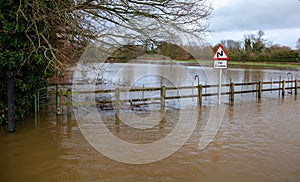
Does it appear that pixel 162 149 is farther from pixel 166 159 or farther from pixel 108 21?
pixel 108 21

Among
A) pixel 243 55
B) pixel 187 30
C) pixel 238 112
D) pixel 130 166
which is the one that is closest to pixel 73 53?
pixel 187 30

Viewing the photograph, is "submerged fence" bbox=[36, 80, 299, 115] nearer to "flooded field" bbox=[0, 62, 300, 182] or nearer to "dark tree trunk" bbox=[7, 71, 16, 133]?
"flooded field" bbox=[0, 62, 300, 182]

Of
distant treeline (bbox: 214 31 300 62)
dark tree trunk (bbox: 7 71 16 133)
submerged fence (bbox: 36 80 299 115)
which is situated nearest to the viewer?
dark tree trunk (bbox: 7 71 16 133)

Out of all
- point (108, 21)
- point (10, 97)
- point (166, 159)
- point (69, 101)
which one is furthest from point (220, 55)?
point (10, 97)

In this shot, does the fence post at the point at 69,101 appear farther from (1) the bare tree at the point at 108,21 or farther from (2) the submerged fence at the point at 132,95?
(1) the bare tree at the point at 108,21

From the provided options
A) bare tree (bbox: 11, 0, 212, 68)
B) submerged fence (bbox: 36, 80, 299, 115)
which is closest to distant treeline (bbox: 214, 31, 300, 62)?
submerged fence (bbox: 36, 80, 299, 115)

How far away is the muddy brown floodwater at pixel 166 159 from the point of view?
4.38 metres

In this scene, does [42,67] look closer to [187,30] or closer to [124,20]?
[124,20]

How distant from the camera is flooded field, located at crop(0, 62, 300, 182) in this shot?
4.39 metres

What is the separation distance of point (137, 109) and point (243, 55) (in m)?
Result: 41.2

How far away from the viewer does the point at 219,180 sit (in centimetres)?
423

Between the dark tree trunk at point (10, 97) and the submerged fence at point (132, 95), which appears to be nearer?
the dark tree trunk at point (10, 97)

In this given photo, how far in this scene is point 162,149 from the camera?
18.7ft

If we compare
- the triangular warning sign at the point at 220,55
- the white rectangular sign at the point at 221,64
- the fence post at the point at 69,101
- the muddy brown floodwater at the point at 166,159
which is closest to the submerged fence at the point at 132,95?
the fence post at the point at 69,101
